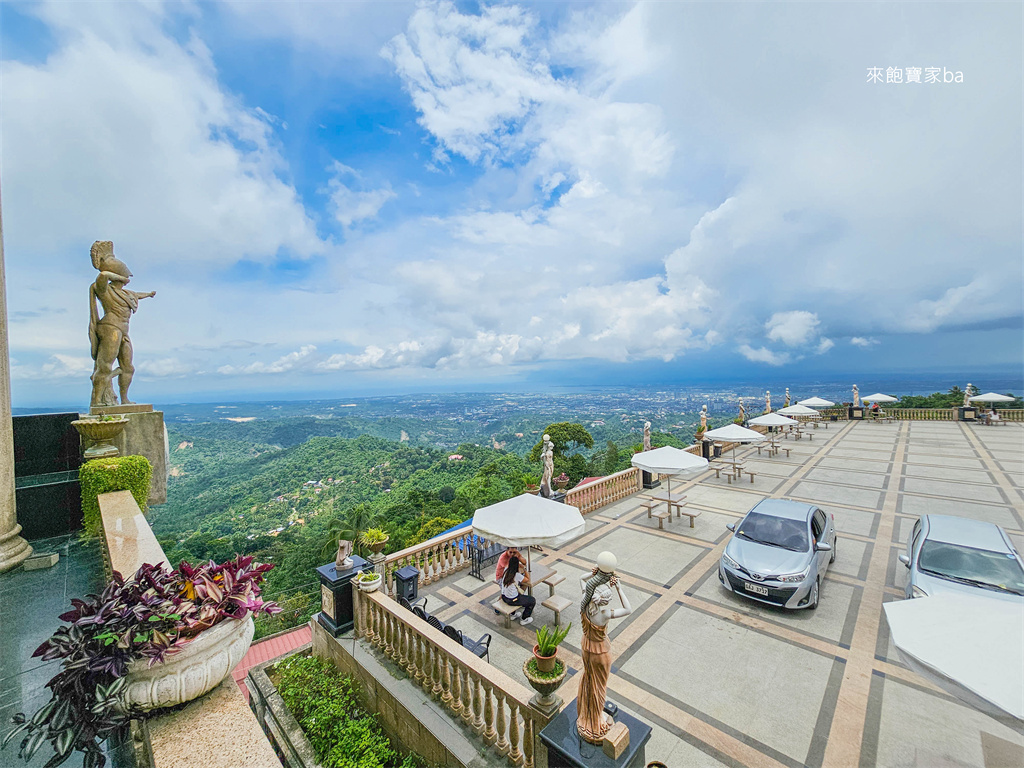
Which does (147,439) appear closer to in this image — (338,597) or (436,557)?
(338,597)

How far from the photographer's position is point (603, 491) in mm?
13219

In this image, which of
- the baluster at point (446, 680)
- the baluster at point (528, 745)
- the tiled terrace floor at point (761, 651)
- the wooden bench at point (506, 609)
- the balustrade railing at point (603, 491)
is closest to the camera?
the baluster at point (528, 745)

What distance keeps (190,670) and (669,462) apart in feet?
35.0

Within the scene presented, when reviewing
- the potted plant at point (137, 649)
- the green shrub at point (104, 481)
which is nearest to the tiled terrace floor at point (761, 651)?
the potted plant at point (137, 649)

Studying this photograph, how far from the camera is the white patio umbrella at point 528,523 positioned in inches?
263

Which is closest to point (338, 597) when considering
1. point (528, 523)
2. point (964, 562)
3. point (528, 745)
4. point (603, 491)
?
point (528, 523)

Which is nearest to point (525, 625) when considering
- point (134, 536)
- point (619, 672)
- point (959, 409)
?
point (619, 672)

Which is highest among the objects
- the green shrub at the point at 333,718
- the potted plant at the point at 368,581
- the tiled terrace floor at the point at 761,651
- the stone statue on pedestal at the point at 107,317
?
the stone statue on pedestal at the point at 107,317

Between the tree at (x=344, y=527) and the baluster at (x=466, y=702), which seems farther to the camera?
the tree at (x=344, y=527)

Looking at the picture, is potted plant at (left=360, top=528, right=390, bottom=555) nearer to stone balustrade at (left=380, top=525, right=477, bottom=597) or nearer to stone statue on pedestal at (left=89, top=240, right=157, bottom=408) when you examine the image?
stone balustrade at (left=380, top=525, right=477, bottom=597)

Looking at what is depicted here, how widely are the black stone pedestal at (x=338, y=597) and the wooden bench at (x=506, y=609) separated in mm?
2346

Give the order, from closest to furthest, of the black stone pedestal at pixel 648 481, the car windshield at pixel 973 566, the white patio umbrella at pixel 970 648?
the white patio umbrella at pixel 970 648, the car windshield at pixel 973 566, the black stone pedestal at pixel 648 481

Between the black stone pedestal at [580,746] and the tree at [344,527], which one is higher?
the black stone pedestal at [580,746]

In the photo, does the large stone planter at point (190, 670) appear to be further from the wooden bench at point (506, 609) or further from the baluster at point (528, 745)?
the wooden bench at point (506, 609)
